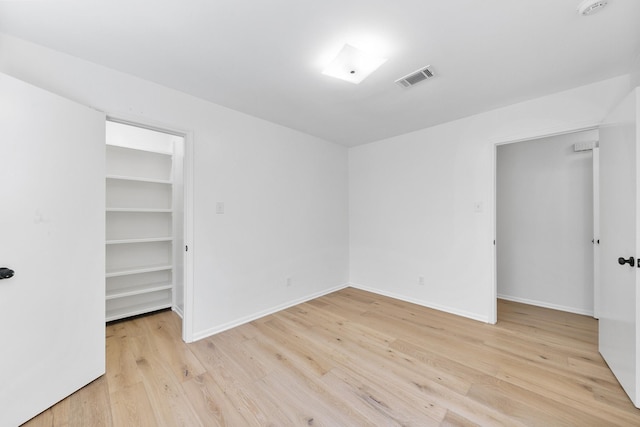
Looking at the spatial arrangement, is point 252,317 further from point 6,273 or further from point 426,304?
point 426,304

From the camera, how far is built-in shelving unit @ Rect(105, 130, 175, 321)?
9.61 feet

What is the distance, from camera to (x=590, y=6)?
1.37 m

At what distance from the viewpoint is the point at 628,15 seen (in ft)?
4.76

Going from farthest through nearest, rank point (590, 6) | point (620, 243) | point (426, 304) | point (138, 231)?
point (426, 304), point (138, 231), point (620, 243), point (590, 6)

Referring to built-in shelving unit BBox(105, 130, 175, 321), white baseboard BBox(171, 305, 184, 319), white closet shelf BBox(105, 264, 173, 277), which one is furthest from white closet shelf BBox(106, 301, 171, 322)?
white closet shelf BBox(105, 264, 173, 277)

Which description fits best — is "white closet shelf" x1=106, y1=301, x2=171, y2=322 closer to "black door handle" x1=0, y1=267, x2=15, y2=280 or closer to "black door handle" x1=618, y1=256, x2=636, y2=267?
"black door handle" x1=0, y1=267, x2=15, y2=280

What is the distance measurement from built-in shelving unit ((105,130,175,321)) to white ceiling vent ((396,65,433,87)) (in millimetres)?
2960

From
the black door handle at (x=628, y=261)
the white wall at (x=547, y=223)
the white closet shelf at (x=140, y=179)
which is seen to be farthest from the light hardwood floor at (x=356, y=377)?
the white closet shelf at (x=140, y=179)

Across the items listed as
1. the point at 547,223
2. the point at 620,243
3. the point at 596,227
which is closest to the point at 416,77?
the point at 620,243

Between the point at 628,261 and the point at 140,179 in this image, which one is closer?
the point at 628,261

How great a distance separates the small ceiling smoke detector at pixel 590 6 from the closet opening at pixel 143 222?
3.36 metres

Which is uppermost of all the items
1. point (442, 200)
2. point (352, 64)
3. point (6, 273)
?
point (352, 64)

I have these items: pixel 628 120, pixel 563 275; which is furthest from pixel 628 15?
pixel 563 275

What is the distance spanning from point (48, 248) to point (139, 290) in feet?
5.39
